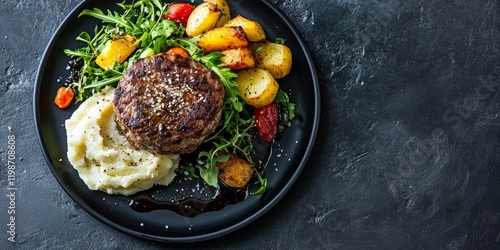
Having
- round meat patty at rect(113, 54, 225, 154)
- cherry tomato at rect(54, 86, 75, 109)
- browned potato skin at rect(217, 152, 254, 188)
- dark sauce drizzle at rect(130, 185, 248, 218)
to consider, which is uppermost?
round meat patty at rect(113, 54, 225, 154)

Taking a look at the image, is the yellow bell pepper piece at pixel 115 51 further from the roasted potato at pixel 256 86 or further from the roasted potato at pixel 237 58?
the roasted potato at pixel 256 86

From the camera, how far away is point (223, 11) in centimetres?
461

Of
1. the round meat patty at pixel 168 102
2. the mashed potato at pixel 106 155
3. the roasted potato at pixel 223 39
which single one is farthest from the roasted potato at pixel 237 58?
the mashed potato at pixel 106 155

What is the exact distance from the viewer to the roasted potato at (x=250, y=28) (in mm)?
4496

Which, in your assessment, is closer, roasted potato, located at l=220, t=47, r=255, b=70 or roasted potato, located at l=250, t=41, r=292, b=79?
roasted potato, located at l=220, t=47, r=255, b=70

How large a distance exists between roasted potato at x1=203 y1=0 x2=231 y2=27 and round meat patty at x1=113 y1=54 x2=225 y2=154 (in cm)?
51

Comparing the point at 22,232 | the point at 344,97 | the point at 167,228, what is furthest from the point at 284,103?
the point at 22,232

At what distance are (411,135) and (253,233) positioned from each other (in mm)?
1603

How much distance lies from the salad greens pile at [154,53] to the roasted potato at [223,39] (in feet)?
0.22

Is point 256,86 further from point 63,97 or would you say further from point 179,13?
point 63,97

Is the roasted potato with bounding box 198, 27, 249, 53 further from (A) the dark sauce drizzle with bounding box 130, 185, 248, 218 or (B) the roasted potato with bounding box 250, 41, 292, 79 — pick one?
(A) the dark sauce drizzle with bounding box 130, 185, 248, 218

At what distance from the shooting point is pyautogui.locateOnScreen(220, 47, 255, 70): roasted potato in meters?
4.31

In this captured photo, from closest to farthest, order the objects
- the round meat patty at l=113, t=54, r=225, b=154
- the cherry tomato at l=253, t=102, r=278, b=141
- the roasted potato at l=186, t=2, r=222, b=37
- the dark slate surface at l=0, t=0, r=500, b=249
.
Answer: the round meat patty at l=113, t=54, r=225, b=154, the roasted potato at l=186, t=2, r=222, b=37, the cherry tomato at l=253, t=102, r=278, b=141, the dark slate surface at l=0, t=0, r=500, b=249

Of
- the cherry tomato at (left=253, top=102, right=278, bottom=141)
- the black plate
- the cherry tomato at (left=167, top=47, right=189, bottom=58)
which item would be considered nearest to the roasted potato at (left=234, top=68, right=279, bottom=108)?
the cherry tomato at (left=253, top=102, right=278, bottom=141)
